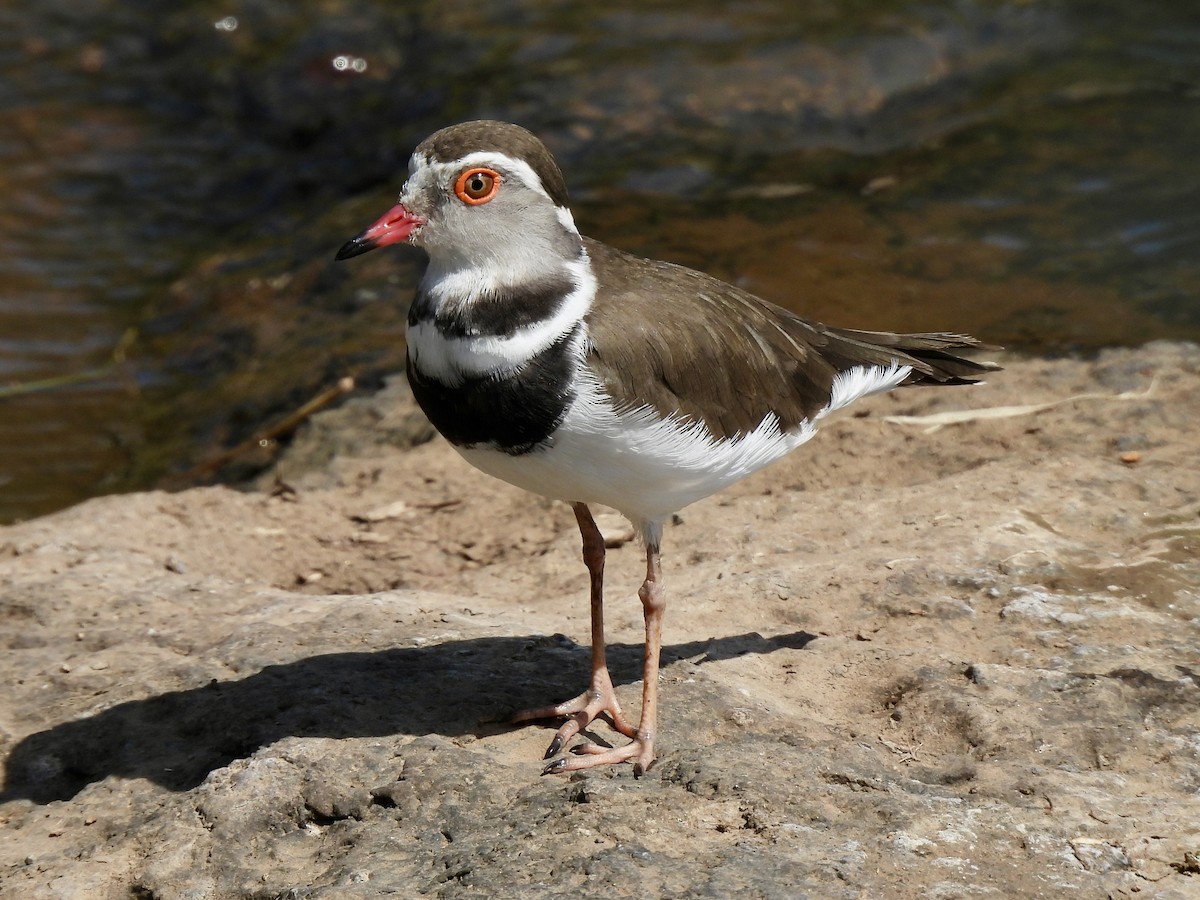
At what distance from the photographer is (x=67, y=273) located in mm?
12320

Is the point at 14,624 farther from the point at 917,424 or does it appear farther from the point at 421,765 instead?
the point at 917,424

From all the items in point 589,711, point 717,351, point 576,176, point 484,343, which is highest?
point 484,343

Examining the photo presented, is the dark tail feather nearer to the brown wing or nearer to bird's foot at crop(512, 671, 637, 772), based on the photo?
the brown wing

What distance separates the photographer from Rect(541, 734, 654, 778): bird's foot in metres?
4.79

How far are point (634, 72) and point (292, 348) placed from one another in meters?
4.61

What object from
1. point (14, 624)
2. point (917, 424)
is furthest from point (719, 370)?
point (14, 624)

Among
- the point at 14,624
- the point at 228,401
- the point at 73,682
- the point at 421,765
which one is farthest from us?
the point at 228,401

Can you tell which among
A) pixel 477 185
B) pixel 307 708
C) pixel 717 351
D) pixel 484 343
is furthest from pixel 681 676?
pixel 477 185

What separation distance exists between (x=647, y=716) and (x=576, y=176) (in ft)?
24.4

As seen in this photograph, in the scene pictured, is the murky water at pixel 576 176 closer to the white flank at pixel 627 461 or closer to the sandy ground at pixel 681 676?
the sandy ground at pixel 681 676

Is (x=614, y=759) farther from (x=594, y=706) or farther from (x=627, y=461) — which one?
(x=627, y=461)

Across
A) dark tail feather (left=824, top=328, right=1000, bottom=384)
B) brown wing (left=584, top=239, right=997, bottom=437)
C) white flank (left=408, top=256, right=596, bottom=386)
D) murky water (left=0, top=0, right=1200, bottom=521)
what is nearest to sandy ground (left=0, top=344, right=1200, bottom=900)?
dark tail feather (left=824, top=328, right=1000, bottom=384)

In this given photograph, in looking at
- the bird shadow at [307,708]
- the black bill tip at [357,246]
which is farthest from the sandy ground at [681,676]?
the black bill tip at [357,246]

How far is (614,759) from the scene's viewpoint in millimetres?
4852
